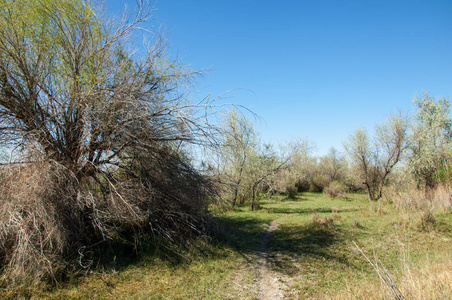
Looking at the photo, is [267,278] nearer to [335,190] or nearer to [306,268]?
[306,268]

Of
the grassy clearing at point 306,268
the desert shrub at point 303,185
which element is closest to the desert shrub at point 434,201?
the grassy clearing at point 306,268

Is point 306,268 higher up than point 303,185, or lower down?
lower down

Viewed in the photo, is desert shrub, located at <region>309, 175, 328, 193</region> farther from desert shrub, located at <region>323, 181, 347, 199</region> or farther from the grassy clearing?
the grassy clearing

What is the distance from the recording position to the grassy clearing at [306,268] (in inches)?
157

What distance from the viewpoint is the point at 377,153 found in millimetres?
20828

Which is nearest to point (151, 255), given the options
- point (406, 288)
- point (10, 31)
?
point (406, 288)

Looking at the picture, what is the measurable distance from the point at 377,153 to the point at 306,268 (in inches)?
718

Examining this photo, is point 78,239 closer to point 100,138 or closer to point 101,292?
point 101,292

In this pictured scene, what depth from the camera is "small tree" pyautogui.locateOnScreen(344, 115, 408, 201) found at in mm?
19438

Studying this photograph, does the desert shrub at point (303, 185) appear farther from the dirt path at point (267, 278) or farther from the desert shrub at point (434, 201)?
the dirt path at point (267, 278)

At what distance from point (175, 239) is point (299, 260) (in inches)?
134

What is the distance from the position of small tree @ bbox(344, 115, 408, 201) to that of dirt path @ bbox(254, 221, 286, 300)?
16055mm

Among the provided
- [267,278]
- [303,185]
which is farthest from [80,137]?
[303,185]

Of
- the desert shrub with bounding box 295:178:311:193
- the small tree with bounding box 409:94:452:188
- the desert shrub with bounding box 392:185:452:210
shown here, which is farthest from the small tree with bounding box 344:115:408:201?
the desert shrub with bounding box 295:178:311:193
